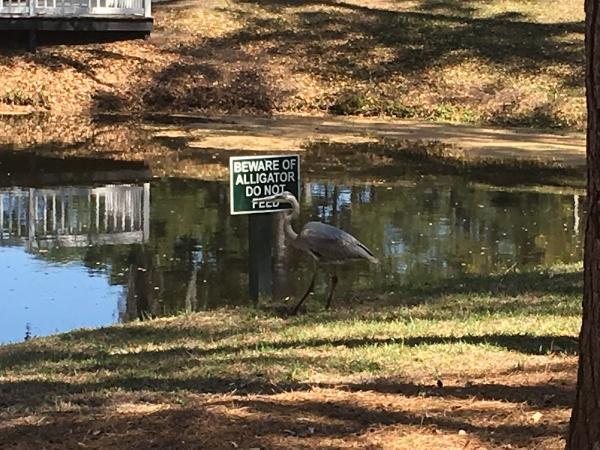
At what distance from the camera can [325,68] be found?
26.4 meters

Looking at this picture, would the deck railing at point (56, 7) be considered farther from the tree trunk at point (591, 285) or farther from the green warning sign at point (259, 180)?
the tree trunk at point (591, 285)

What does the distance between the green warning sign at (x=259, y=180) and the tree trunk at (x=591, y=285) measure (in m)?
5.06

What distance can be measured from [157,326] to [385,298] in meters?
1.83

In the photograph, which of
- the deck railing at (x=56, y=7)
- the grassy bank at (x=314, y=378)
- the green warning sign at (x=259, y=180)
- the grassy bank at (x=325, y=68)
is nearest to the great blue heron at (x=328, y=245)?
the grassy bank at (x=314, y=378)

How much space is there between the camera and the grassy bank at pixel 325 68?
80.3 ft

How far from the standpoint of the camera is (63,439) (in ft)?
14.5

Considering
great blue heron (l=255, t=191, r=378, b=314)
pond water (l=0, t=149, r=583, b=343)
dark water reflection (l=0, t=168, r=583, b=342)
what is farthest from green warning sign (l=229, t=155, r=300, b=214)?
dark water reflection (l=0, t=168, r=583, b=342)

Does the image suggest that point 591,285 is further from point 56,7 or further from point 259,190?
point 56,7

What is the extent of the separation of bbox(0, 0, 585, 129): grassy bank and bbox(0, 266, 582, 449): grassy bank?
16212mm

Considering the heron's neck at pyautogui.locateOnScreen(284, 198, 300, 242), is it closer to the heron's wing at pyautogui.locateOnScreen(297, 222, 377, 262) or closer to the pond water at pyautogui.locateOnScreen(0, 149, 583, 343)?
the heron's wing at pyautogui.locateOnScreen(297, 222, 377, 262)

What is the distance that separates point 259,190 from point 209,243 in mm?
3795

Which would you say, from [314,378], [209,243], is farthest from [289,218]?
[209,243]

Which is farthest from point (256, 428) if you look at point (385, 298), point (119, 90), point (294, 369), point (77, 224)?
point (119, 90)

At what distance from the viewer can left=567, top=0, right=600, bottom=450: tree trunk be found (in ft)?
11.5
